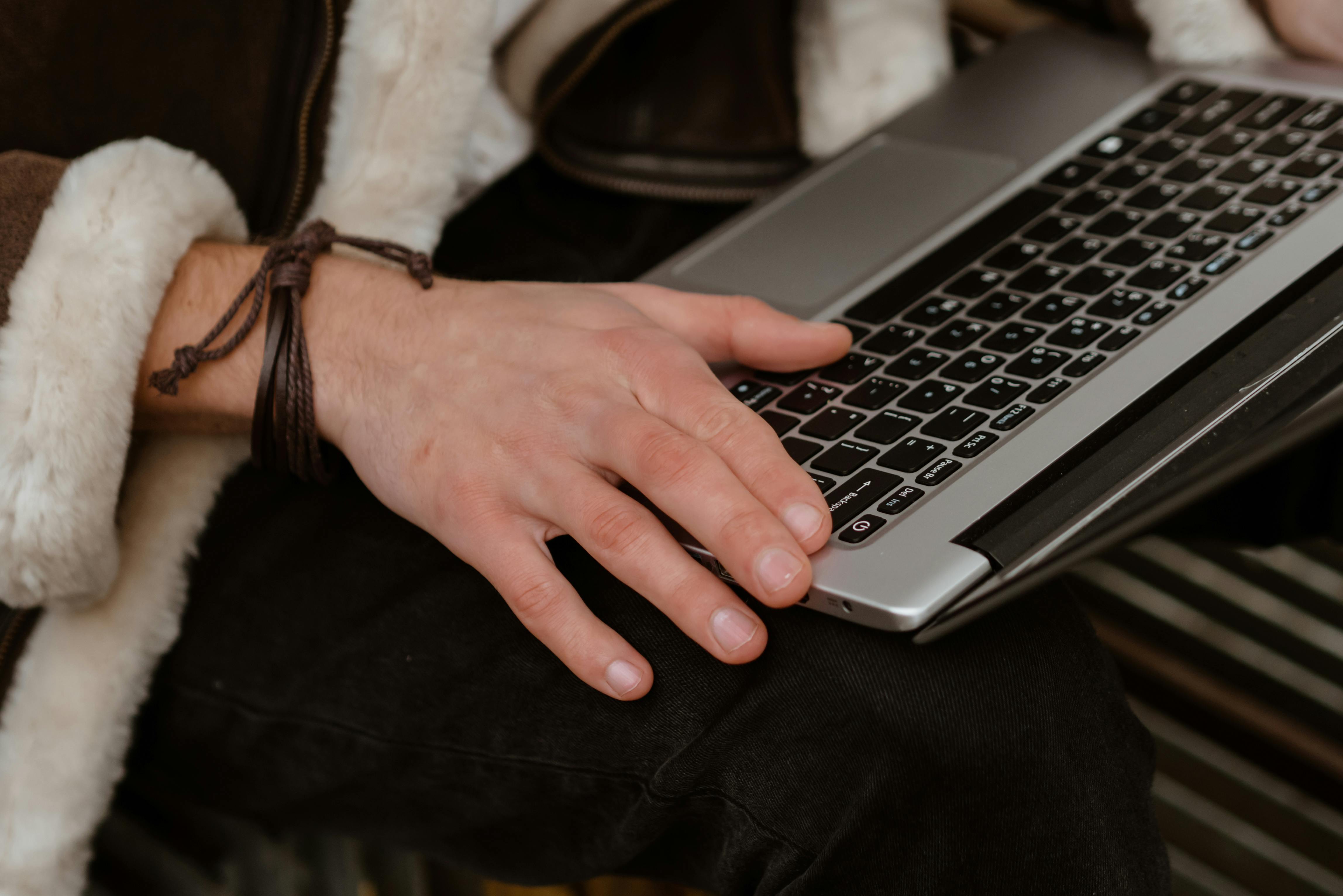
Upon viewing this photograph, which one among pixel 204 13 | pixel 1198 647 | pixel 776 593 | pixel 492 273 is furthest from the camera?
pixel 1198 647

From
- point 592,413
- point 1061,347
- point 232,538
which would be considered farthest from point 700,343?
point 232,538

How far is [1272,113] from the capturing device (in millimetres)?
671

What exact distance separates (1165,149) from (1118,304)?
19 cm

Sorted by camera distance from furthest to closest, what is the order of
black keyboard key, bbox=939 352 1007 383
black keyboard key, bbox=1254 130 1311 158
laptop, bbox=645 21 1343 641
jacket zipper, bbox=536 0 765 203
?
1. jacket zipper, bbox=536 0 765 203
2. black keyboard key, bbox=1254 130 1311 158
3. black keyboard key, bbox=939 352 1007 383
4. laptop, bbox=645 21 1343 641

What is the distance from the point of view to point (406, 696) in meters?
0.58

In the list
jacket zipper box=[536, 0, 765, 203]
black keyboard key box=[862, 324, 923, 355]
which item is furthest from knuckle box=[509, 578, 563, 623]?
jacket zipper box=[536, 0, 765, 203]

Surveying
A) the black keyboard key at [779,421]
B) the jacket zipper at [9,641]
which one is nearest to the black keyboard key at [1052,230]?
the black keyboard key at [779,421]

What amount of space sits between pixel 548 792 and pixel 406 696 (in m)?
0.10

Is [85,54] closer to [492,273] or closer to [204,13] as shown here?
[204,13]

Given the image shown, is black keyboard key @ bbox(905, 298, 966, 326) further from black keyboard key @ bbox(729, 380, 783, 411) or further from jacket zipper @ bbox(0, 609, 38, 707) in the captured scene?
jacket zipper @ bbox(0, 609, 38, 707)

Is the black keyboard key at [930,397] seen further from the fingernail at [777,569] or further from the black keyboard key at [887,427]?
the fingernail at [777,569]

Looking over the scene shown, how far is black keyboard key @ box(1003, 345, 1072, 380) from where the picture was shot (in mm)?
512

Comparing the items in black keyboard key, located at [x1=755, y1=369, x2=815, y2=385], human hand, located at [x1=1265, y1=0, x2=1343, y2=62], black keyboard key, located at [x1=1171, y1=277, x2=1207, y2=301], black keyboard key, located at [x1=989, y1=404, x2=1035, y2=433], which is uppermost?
human hand, located at [x1=1265, y1=0, x2=1343, y2=62]

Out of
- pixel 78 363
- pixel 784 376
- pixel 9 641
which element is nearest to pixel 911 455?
pixel 784 376
